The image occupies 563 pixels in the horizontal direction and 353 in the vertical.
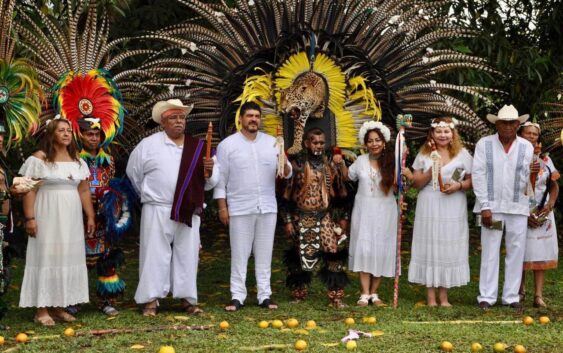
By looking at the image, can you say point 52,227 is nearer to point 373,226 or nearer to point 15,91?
point 15,91

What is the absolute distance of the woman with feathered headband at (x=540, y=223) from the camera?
816cm

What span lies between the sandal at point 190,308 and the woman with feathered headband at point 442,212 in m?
1.84

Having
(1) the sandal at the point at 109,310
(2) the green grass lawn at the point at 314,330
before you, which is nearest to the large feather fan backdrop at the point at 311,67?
(2) the green grass lawn at the point at 314,330

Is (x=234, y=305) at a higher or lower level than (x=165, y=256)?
lower

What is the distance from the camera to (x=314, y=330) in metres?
6.86

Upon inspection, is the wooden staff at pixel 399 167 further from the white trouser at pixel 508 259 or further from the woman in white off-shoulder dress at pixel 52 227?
the woman in white off-shoulder dress at pixel 52 227

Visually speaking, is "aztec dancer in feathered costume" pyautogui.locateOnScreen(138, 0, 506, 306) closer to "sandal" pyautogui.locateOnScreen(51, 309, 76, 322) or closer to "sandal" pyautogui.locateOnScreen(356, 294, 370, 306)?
"sandal" pyautogui.locateOnScreen(356, 294, 370, 306)

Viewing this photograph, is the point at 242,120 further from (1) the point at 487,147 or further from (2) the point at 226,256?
(2) the point at 226,256

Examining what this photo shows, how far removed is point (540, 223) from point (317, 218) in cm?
191

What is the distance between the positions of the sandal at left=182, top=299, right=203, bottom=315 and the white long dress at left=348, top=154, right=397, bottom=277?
4.58ft

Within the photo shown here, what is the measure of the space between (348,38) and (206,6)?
133cm

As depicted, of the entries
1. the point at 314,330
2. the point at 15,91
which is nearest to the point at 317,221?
the point at 314,330

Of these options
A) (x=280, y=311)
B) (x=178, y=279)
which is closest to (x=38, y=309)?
(x=178, y=279)

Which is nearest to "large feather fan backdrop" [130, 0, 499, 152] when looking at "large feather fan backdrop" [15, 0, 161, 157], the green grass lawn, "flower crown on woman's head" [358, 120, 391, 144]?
"large feather fan backdrop" [15, 0, 161, 157]
